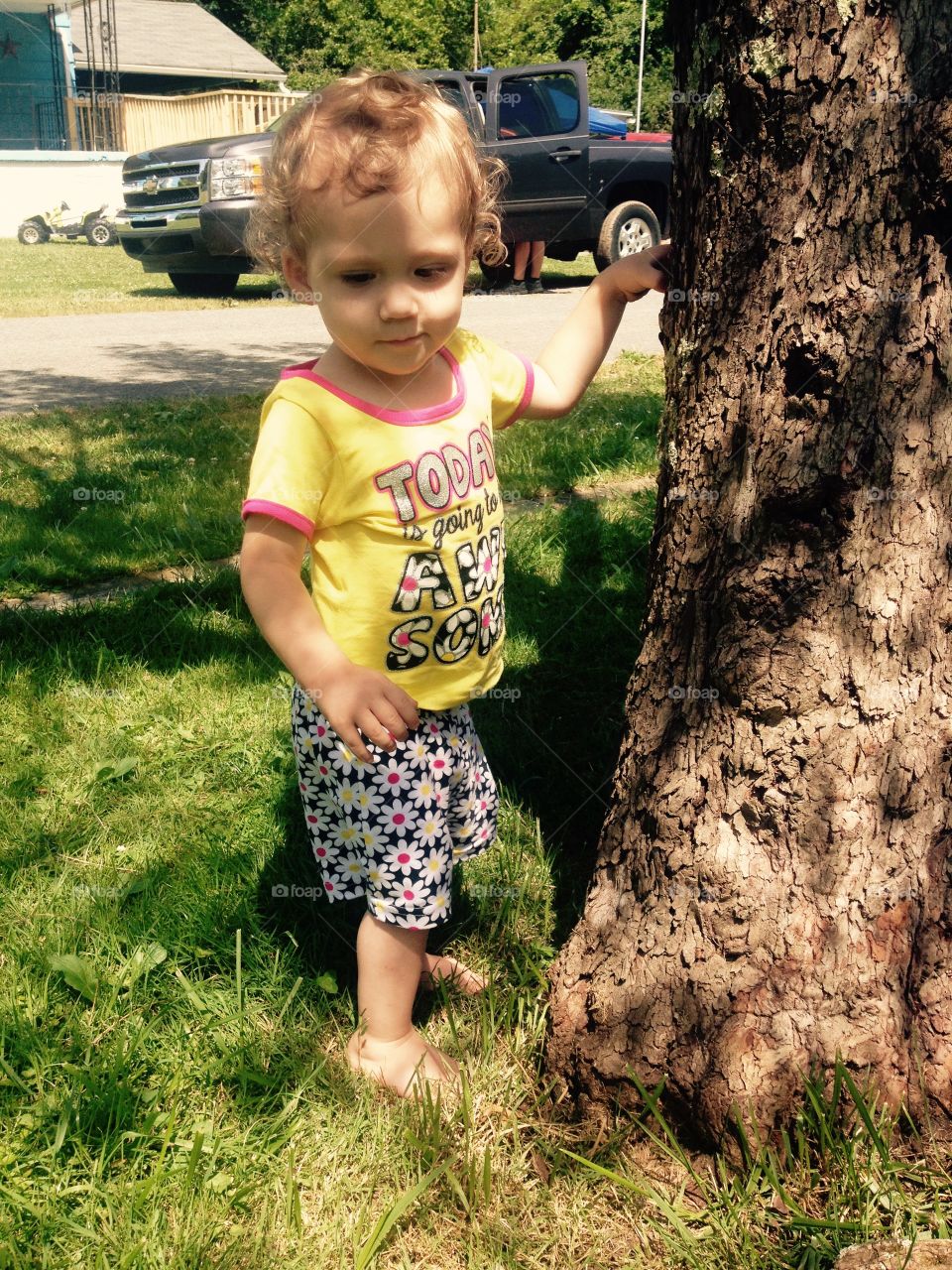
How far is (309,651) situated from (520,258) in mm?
11972

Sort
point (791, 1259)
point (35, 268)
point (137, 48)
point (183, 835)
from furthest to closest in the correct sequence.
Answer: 1. point (137, 48)
2. point (35, 268)
3. point (183, 835)
4. point (791, 1259)

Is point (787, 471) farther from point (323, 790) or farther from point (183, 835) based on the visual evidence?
point (183, 835)

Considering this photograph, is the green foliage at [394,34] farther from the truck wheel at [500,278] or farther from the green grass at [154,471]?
the green grass at [154,471]

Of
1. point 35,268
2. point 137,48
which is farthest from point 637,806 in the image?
point 137,48

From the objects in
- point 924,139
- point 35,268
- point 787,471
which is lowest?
point 35,268

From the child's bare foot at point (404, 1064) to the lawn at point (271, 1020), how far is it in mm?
35

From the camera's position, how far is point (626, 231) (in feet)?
41.1

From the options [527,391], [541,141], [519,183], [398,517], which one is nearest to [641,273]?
[527,391]

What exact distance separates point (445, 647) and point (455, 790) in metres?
0.28

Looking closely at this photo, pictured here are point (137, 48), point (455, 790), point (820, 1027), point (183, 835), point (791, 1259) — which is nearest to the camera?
point (791, 1259)

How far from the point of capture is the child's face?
1547 millimetres

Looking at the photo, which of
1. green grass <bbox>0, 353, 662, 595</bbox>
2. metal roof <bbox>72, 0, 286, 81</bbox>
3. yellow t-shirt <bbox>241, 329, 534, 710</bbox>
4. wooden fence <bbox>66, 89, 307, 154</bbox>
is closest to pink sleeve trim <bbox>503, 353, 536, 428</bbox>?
yellow t-shirt <bbox>241, 329, 534, 710</bbox>

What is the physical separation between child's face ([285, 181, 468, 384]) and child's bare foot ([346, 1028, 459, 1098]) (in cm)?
112

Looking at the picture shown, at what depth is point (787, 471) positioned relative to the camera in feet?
5.03
